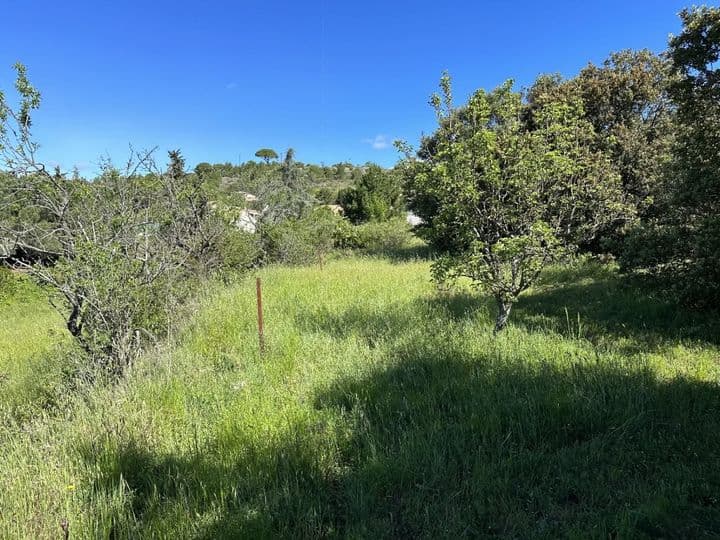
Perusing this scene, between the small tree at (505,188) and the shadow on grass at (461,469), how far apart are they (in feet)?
6.34

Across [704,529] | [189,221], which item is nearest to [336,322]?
[704,529]

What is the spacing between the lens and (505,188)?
19.4 feet

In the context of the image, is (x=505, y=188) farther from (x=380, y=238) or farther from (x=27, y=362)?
(x=380, y=238)

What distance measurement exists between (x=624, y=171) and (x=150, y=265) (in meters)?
12.4

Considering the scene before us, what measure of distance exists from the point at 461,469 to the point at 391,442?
0.61 meters

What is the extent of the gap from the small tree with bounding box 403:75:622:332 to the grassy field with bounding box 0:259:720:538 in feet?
3.52

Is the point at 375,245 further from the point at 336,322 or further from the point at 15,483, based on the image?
the point at 15,483

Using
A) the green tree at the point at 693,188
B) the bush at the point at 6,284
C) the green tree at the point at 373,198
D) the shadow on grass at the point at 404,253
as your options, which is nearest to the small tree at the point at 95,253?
the green tree at the point at 693,188

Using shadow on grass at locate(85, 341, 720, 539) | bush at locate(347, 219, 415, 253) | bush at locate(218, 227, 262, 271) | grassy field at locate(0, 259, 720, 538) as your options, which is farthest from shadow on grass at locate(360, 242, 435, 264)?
shadow on grass at locate(85, 341, 720, 539)

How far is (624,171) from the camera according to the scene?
11992mm

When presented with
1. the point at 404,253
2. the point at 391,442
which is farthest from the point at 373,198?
the point at 391,442

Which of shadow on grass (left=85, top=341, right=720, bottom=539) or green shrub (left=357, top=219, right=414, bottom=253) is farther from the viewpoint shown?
green shrub (left=357, top=219, right=414, bottom=253)

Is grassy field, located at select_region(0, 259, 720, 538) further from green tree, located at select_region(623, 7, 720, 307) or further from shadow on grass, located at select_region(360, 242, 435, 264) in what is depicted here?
shadow on grass, located at select_region(360, 242, 435, 264)

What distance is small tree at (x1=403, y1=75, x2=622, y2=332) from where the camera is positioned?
5.72 metres
